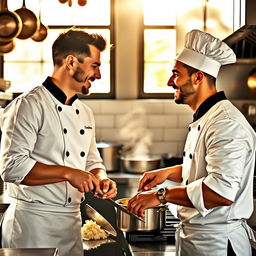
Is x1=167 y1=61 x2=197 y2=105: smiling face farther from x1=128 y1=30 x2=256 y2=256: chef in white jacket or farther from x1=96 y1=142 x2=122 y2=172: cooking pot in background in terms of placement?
x1=96 y1=142 x2=122 y2=172: cooking pot in background

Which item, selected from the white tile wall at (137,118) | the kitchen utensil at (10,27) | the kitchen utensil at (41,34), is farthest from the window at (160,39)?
the kitchen utensil at (10,27)

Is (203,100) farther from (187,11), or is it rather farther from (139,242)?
(187,11)

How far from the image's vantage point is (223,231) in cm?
220

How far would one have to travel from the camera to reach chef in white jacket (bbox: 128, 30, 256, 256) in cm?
207

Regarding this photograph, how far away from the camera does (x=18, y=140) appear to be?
87.9 inches

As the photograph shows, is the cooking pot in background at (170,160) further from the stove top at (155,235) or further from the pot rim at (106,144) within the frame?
the stove top at (155,235)

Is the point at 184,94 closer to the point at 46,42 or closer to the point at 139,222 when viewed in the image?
the point at 139,222

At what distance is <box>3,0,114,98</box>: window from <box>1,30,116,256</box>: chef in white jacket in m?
2.53

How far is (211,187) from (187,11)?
3104mm

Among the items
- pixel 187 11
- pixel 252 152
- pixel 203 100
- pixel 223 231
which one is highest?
pixel 187 11

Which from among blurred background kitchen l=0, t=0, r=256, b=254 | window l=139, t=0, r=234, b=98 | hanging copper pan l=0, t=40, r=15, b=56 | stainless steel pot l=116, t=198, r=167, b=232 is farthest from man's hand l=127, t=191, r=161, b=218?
window l=139, t=0, r=234, b=98

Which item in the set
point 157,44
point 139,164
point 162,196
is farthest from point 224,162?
point 157,44

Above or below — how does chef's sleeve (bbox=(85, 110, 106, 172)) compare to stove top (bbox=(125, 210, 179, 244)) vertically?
above

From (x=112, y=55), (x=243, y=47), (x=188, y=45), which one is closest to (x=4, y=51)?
(x=112, y=55)
